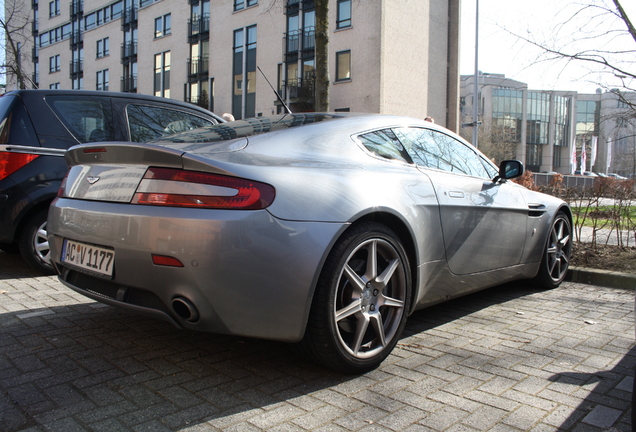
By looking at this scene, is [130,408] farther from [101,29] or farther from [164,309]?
[101,29]

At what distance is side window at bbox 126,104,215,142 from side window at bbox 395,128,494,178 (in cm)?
263

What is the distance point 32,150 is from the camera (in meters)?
4.72

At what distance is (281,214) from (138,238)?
0.67 metres

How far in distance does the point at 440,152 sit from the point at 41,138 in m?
3.47

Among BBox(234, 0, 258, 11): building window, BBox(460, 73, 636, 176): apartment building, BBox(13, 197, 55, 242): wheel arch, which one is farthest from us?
BBox(460, 73, 636, 176): apartment building

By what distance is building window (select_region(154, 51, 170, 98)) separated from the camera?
4204 cm

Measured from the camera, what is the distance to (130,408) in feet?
7.63

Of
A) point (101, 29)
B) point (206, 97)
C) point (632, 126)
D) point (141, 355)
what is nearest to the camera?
point (141, 355)

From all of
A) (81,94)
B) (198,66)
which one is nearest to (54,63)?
(198,66)

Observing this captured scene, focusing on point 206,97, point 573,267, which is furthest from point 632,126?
point 206,97

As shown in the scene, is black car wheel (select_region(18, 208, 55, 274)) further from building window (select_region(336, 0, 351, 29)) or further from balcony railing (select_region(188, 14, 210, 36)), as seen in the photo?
balcony railing (select_region(188, 14, 210, 36))

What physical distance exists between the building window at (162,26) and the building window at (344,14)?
16880 millimetres

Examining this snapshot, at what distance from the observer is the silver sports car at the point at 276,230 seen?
2.39 meters

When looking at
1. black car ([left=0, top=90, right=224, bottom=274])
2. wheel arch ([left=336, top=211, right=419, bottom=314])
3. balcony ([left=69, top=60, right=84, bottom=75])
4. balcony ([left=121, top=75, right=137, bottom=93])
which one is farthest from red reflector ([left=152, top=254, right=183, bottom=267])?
balcony ([left=69, top=60, right=84, bottom=75])
